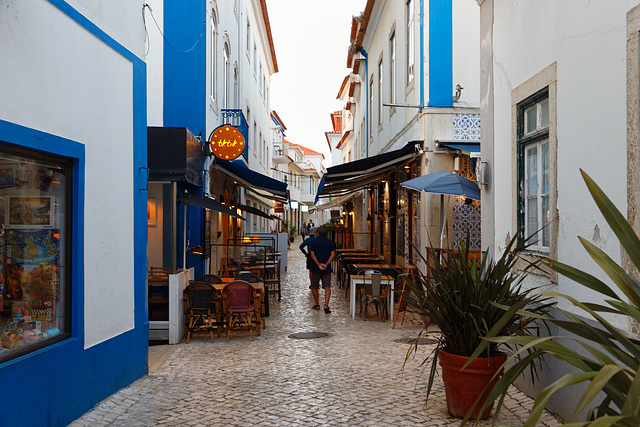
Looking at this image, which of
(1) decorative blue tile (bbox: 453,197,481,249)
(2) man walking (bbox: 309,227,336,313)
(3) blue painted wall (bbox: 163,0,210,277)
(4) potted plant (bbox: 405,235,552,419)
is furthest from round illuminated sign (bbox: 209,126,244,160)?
(4) potted plant (bbox: 405,235,552,419)

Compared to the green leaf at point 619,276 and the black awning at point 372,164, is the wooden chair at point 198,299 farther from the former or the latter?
the green leaf at point 619,276

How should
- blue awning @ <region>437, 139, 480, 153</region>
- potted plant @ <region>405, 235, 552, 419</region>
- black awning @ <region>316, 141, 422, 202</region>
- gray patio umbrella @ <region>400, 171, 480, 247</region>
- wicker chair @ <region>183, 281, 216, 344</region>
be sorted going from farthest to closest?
black awning @ <region>316, 141, 422, 202</region> < blue awning @ <region>437, 139, 480, 153</region> < gray patio umbrella @ <region>400, 171, 480, 247</region> < wicker chair @ <region>183, 281, 216, 344</region> < potted plant @ <region>405, 235, 552, 419</region>

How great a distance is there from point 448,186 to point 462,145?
2.29 metres

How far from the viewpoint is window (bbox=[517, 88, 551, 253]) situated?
18.5 feet

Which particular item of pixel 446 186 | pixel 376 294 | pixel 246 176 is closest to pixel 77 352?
pixel 376 294

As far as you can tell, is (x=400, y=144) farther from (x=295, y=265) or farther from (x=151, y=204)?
(x=295, y=265)

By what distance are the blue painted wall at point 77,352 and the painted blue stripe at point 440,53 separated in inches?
256

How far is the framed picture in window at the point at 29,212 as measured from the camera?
14.8 feet

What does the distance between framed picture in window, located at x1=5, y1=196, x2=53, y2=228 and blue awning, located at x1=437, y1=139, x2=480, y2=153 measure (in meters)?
7.99

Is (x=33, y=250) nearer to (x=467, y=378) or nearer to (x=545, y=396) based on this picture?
(x=467, y=378)

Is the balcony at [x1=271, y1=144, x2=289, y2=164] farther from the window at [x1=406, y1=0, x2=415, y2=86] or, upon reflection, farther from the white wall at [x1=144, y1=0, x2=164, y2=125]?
the white wall at [x1=144, y1=0, x2=164, y2=125]

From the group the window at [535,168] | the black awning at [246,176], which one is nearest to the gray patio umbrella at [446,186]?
the window at [535,168]

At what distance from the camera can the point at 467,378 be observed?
4828 mm

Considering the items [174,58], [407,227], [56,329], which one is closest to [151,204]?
[174,58]
